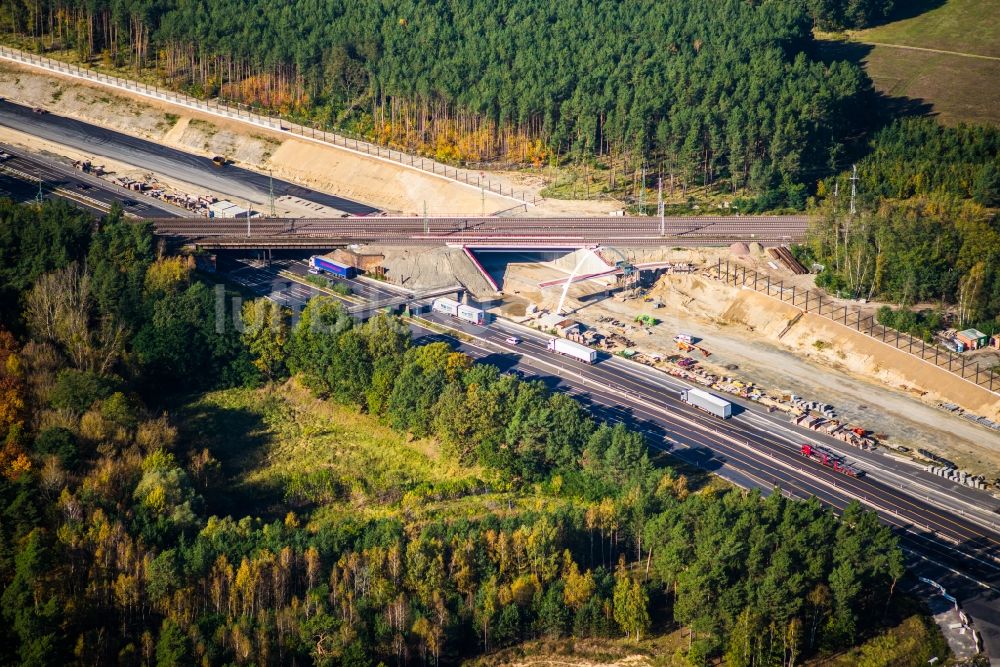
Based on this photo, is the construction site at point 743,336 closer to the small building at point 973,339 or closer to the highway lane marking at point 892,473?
the small building at point 973,339

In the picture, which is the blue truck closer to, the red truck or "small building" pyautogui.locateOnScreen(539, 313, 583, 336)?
"small building" pyautogui.locateOnScreen(539, 313, 583, 336)

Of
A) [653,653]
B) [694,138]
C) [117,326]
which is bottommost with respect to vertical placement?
[653,653]

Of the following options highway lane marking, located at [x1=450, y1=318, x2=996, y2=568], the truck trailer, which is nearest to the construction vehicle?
the truck trailer

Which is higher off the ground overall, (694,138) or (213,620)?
(694,138)

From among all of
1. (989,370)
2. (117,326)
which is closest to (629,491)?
(989,370)

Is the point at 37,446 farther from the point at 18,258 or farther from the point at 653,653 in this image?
the point at 653,653
